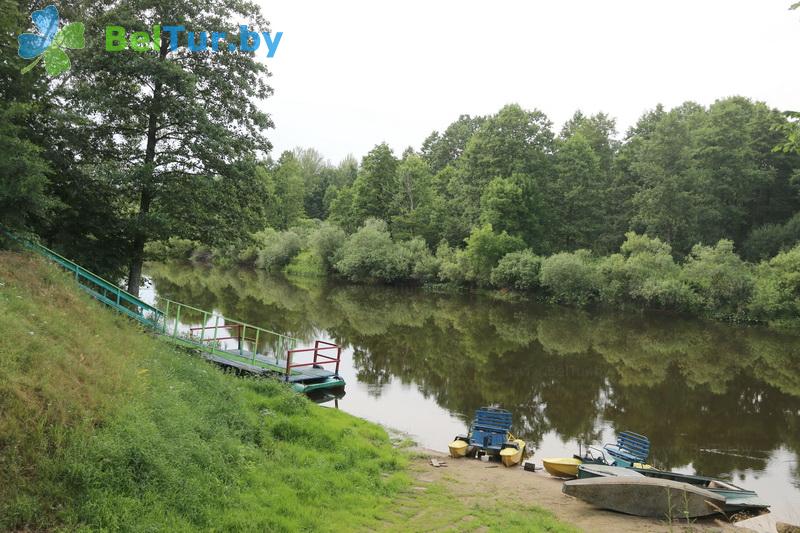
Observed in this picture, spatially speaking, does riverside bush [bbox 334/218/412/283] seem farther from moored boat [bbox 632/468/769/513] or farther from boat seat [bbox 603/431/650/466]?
moored boat [bbox 632/468/769/513]

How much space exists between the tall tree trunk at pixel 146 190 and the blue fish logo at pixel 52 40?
2.36m

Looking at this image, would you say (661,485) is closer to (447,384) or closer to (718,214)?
(447,384)

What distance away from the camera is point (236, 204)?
742 inches

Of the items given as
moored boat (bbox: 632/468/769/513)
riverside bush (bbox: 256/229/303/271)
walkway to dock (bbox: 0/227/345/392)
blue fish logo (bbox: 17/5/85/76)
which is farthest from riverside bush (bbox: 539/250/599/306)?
blue fish logo (bbox: 17/5/85/76)

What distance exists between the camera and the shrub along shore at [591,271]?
4184cm

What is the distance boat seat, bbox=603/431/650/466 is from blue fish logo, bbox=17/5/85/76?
17827 mm

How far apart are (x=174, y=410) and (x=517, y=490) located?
695cm

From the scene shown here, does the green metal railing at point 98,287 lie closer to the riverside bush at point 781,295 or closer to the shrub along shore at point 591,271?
the shrub along shore at point 591,271

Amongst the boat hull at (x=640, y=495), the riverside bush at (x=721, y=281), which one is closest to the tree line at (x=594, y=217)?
the riverside bush at (x=721, y=281)

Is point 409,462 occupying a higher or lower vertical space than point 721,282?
lower

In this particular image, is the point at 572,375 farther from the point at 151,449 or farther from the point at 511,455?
the point at 151,449

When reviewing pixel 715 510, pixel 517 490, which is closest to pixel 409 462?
pixel 517 490

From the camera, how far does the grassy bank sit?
21.1 feet

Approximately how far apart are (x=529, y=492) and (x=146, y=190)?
47.0 feet
